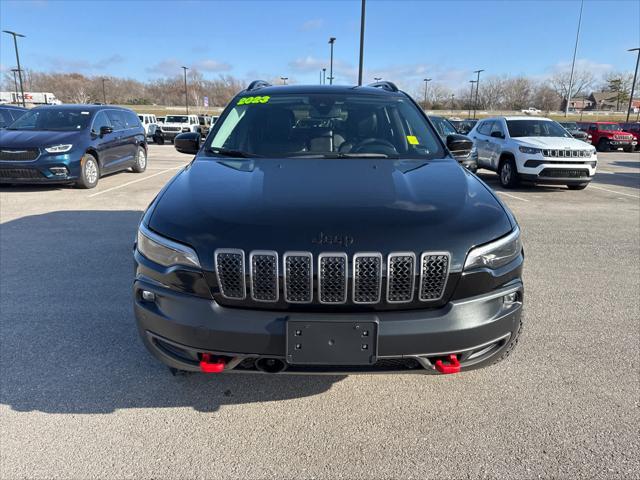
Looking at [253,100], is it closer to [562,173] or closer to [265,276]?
[265,276]

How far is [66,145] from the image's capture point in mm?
9117

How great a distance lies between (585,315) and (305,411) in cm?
263

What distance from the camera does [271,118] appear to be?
3.56 metres

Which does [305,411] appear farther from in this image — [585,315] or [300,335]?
[585,315]

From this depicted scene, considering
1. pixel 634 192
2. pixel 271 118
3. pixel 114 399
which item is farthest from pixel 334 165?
pixel 634 192

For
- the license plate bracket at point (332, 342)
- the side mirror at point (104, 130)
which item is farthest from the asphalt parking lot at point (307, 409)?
the side mirror at point (104, 130)

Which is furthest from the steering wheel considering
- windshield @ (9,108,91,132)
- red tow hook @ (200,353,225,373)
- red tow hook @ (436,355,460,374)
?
windshield @ (9,108,91,132)

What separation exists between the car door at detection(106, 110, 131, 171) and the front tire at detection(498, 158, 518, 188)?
31.1 ft

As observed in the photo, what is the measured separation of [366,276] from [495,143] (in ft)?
36.2

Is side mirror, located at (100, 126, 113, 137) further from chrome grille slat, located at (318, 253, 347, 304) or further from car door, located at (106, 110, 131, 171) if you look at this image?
chrome grille slat, located at (318, 253, 347, 304)

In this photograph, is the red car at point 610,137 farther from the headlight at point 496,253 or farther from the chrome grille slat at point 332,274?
the chrome grille slat at point 332,274

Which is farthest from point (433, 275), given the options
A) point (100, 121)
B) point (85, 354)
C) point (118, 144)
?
point (118, 144)

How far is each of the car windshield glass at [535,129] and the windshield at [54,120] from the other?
33.2 ft

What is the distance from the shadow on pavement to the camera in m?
2.62
